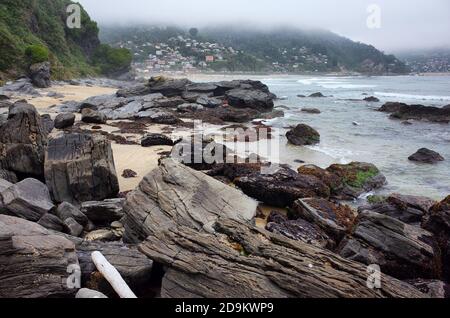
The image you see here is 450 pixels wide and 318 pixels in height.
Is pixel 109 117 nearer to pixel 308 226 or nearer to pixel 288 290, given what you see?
pixel 308 226

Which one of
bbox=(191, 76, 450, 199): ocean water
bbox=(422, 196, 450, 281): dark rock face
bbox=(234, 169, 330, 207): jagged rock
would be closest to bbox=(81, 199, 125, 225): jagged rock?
bbox=(234, 169, 330, 207): jagged rock

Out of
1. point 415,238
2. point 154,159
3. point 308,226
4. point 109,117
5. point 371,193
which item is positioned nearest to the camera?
point 415,238

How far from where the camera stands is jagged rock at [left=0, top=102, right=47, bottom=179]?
1177 cm

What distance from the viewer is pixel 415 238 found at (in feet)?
27.2

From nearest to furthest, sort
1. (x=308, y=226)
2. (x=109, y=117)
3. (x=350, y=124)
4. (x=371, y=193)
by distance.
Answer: (x=308, y=226) < (x=371, y=193) < (x=109, y=117) < (x=350, y=124)

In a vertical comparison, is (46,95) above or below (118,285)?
above

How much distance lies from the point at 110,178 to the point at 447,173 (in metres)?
14.7

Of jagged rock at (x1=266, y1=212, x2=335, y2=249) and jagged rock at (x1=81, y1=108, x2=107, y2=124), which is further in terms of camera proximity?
jagged rock at (x1=81, y1=108, x2=107, y2=124)

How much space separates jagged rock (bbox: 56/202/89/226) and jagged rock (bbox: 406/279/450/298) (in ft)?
23.6

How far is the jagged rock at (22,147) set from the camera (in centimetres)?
1177

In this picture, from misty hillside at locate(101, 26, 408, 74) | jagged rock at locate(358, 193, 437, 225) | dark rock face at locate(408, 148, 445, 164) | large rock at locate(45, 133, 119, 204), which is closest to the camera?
jagged rock at locate(358, 193, 437, 225)

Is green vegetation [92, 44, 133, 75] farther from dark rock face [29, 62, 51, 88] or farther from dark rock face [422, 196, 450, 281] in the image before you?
dark rock face [422, 196, 450, 281]
